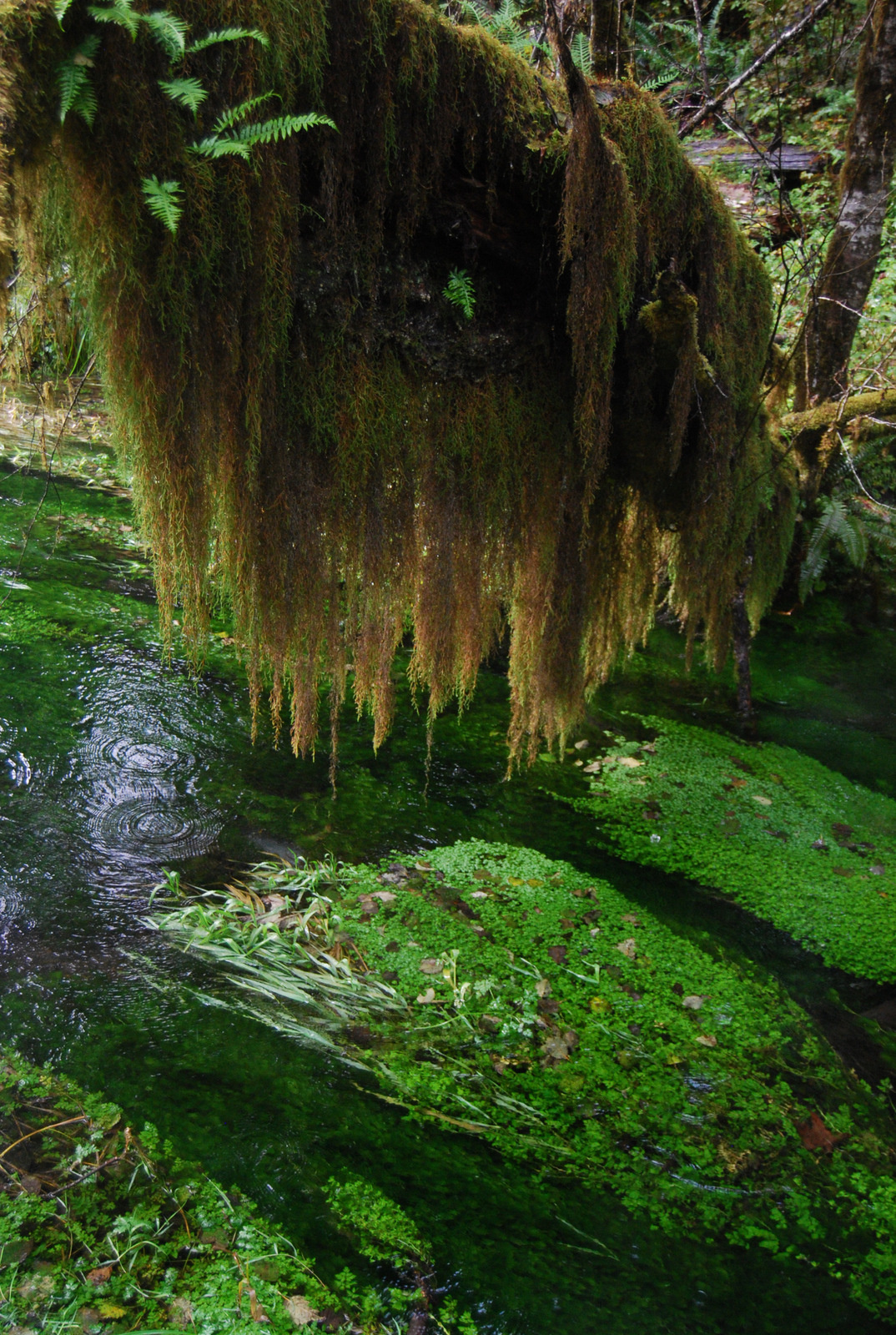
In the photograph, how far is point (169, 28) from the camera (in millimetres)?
1762

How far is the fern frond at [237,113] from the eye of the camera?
189 centimetres

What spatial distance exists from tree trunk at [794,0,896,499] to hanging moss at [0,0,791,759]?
1.95 metres

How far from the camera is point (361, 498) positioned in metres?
2.82

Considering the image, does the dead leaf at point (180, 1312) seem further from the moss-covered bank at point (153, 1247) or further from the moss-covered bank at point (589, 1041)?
the moss-covered bank at point (589, 1041)

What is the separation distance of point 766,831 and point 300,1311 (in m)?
3.30

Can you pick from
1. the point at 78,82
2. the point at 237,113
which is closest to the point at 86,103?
the point at 78,82

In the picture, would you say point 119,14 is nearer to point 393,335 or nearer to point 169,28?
point 169,28

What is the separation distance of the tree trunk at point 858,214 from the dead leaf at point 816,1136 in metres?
4.01

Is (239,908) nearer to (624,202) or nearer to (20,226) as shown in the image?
(20,226)

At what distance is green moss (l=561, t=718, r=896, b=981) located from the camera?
3.81 meters

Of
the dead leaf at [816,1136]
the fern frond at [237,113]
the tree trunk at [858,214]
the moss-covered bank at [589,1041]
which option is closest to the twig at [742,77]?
the tree trunk at [858,214]

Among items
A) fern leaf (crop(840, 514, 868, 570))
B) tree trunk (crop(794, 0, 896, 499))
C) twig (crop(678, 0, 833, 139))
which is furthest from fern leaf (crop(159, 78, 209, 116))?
fern leaf (crop(840, 514, 868, 570))

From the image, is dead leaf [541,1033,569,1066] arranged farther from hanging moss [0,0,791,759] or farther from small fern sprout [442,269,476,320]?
small fern sprout [442,269,476,320]

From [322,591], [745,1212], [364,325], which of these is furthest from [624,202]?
[745,1212]
